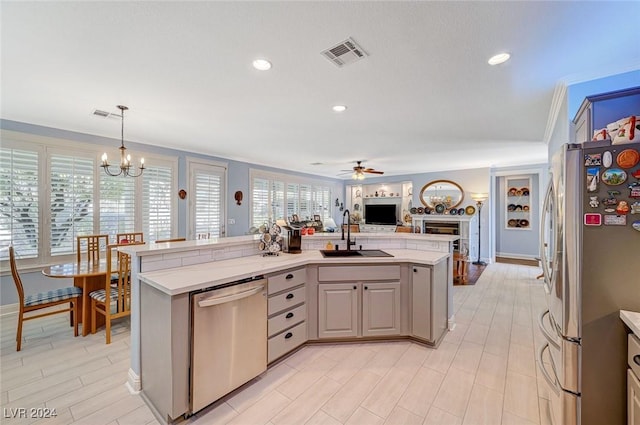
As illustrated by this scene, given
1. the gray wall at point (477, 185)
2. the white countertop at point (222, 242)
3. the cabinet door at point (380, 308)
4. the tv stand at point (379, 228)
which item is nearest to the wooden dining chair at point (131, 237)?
the white countertop at point (222, 242)

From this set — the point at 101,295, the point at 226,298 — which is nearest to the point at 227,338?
the point at 226,298

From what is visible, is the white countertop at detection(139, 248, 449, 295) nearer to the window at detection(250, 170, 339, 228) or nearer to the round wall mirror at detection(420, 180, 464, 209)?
the window at detection(250, 170, 339, 228)

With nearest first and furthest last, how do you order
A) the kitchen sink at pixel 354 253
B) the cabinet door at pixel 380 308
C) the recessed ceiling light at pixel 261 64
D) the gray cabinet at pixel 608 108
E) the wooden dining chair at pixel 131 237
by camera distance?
the gray cabinet at pixel 608 108
the recessed ceiling light at pixel 261 64
the cabinet door at pixel 380 308
the kitchen sink at pixel 354 253
the wooden dining chair at pixel 131 237

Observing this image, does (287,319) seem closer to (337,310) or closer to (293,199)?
(337,310)

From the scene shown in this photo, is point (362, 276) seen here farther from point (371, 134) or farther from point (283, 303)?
point (371, 134)

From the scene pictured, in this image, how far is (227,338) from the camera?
184 centimetres

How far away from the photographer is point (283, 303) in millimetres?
2314

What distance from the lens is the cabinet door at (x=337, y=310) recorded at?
102 inches

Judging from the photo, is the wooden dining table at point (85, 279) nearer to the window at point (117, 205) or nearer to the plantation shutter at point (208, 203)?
the window at point (117, 205)

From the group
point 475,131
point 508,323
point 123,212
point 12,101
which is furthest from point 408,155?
point 12,101

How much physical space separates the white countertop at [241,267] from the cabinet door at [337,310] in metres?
0.27

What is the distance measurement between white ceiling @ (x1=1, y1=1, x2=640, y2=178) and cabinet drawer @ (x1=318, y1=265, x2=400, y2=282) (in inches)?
68.9

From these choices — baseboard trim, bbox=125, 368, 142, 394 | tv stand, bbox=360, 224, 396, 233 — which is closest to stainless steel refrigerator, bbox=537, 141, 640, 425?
baseboard trim, bbox=125, 368, 142, 394

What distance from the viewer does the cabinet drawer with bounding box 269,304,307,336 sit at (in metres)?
2.22
